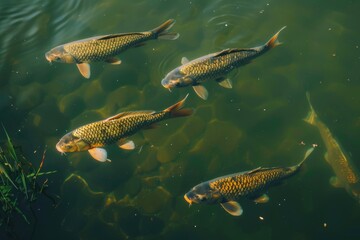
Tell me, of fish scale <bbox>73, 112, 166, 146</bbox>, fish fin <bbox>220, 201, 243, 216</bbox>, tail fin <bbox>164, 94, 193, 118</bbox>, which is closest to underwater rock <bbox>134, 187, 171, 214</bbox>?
fish fin <bbox>220, 201, 243, 216</bbox>

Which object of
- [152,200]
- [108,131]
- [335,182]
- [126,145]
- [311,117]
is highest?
[108,131]

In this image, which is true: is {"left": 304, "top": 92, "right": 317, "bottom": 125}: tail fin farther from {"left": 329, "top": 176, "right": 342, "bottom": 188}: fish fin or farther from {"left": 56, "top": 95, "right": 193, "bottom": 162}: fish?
{"left": 56, "top": 95, "right": 193, "bottom": 162}: fish

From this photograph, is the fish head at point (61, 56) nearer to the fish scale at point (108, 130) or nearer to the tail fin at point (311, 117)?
the fish scale at point (108, 130)

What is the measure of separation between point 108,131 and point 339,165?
3952 millimetres

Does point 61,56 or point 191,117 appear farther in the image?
point 191,117

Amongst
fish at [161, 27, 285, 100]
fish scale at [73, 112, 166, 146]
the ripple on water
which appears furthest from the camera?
the ripple on water

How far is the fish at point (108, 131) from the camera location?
4645 mm

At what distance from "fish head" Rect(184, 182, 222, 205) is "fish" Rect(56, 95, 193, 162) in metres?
1.10

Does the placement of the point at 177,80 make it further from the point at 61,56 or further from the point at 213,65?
the point at 61,56

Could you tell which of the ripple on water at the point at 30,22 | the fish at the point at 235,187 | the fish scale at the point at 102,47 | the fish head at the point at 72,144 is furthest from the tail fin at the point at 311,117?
the ripple on water at the point at 30,22

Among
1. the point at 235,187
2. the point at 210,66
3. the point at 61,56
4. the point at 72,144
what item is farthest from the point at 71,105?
the point at 235,187

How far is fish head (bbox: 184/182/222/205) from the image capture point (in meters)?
4.73

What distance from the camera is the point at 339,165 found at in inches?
227

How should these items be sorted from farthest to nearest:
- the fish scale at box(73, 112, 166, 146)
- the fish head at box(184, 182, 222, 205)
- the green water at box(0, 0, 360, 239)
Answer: the green water at box(0, 0, 360, 239)
the fish head at box(184, 182, 222, 205)
the fish scale at box(73, 112, 166, 146)
